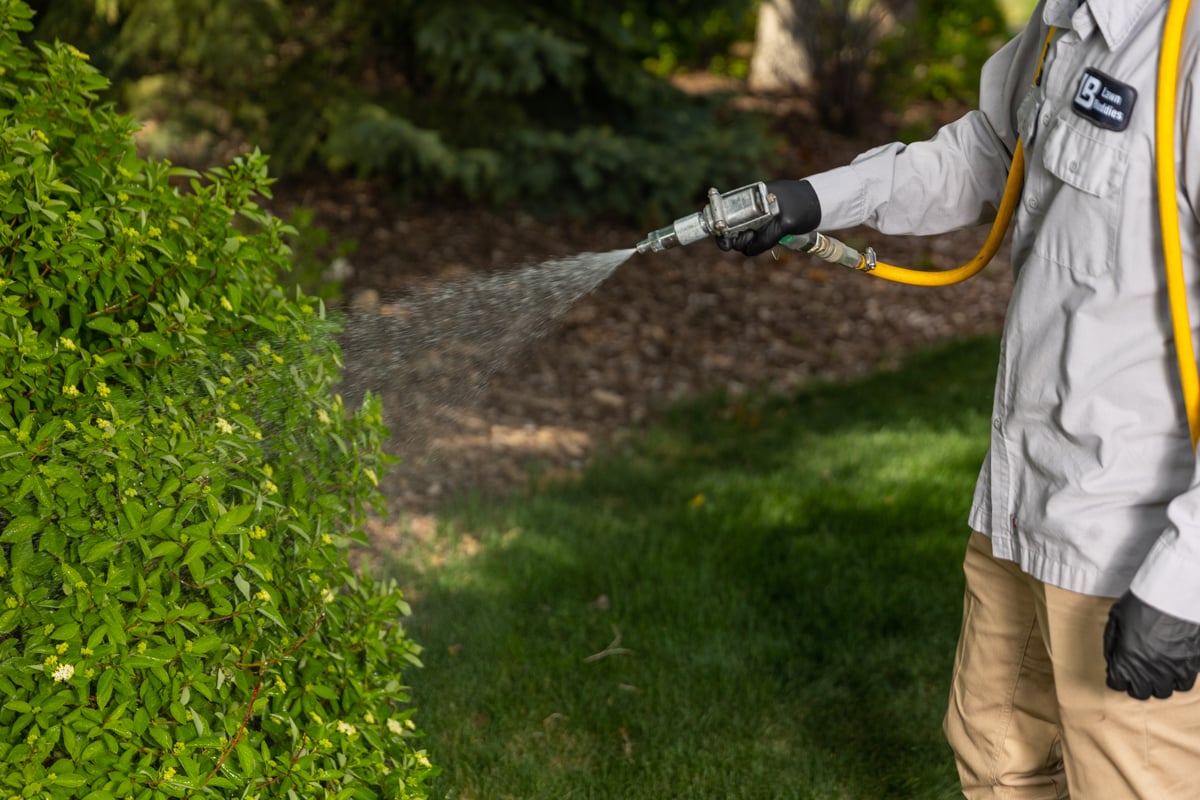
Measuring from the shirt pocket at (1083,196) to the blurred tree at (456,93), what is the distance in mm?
4824

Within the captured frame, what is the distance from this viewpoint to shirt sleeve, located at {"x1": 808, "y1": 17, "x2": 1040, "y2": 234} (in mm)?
2154

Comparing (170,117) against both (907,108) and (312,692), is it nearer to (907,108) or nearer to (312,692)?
(312,692)

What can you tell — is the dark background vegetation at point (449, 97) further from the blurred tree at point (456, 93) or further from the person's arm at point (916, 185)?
the person's arm at point (916, 185)

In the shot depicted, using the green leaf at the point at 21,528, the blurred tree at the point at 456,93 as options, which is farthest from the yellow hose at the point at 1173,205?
the blurred tree at the point at 456,93

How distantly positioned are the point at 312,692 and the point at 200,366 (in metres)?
0.64

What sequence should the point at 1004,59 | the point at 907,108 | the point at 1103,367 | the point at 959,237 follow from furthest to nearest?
the point at 907,108
the point at 959,237
the point at 1004,59
the point at 1103,367

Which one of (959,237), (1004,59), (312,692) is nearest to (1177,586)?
(1004,59)

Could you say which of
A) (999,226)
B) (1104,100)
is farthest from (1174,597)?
(999,226)

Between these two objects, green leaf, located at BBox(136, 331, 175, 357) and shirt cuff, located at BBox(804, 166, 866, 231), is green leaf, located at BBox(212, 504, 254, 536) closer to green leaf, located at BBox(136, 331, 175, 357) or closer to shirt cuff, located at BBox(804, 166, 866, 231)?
green leaf, located at BBox(136, 331, 175, 357)

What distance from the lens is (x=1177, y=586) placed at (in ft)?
5.06

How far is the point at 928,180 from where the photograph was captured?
219cm

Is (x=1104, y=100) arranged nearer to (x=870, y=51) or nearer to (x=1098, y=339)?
(x=1098, y=339)

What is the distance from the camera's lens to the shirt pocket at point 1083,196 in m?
1.65

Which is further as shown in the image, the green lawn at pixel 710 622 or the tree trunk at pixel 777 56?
the tree trunk at pixel 777 56
